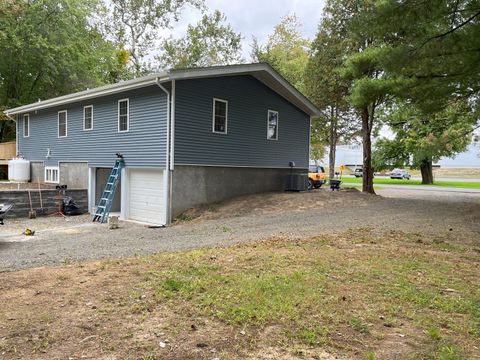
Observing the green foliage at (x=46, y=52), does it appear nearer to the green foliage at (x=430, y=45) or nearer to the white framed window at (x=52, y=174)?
the white framed window at (x=52, y=174)

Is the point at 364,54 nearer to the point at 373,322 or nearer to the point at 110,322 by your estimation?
the point at 373,322

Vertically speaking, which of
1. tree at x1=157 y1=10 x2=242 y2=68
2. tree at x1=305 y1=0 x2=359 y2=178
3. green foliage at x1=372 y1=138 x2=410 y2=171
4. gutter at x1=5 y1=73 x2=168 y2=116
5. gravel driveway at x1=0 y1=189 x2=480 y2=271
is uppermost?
tree at x1=157 y1=10 x2=242 y2=68

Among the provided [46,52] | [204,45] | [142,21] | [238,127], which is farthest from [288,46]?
[238,127]

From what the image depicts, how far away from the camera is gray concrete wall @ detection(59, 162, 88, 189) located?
57.2ft

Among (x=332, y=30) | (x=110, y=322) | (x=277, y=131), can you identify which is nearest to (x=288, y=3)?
(x=332, y=30)

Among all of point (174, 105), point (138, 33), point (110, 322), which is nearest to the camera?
point (110, 322)

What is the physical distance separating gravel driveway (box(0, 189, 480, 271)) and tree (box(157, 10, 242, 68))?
Result: 24.9 meters

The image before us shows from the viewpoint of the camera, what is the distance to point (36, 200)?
1614 cm

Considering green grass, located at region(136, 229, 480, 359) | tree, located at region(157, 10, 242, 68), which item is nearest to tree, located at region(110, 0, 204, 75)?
tree, located at region(157, 10, 242, 68)

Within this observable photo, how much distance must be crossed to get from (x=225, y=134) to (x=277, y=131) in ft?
10.8

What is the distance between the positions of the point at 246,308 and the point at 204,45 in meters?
35.6

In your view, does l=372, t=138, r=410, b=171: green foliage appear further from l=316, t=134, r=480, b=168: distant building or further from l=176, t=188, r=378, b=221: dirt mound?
l=176, t=188, r=378, b=221: dirt mound

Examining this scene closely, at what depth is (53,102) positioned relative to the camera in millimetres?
18062

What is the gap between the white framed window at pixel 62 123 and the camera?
18.4 meters
